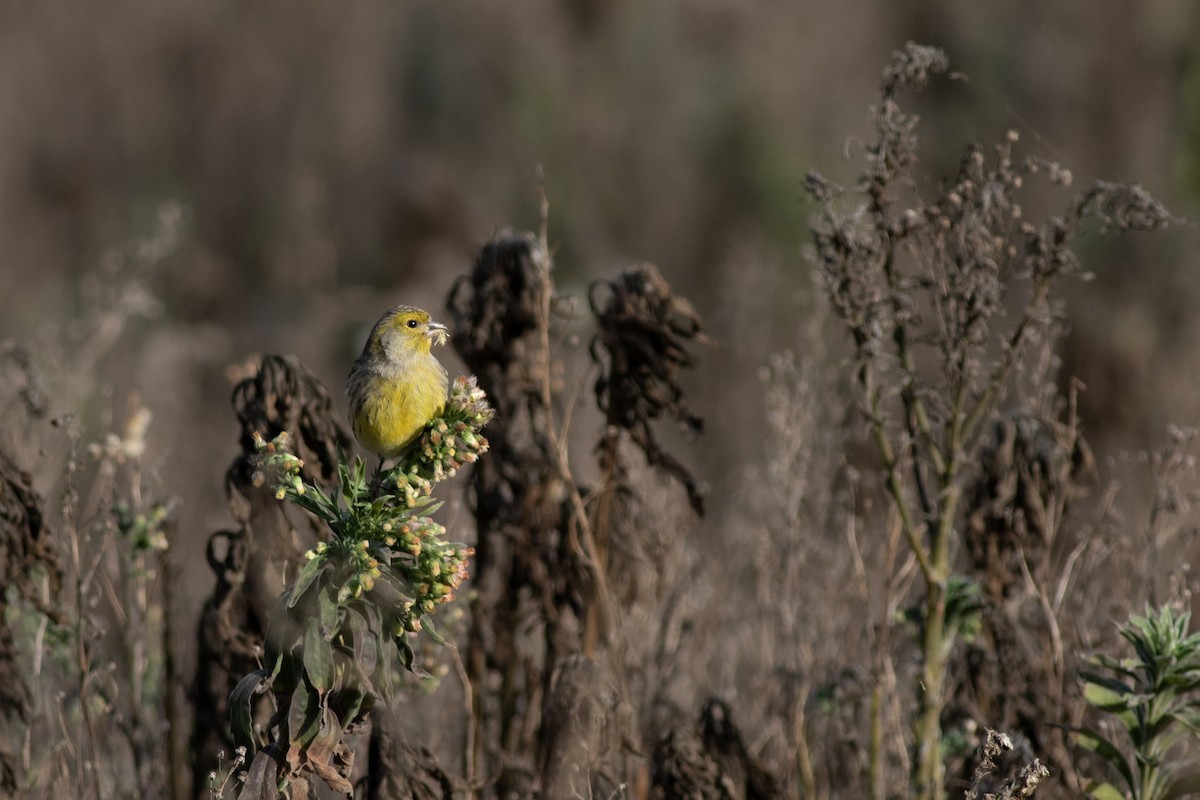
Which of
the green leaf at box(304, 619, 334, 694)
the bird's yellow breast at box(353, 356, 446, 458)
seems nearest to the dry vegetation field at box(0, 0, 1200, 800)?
the green leaf at box(304, 619, 334, 694)

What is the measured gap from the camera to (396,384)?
334cm

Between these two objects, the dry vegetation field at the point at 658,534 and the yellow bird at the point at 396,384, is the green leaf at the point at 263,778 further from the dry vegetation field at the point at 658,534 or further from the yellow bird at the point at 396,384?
the yellow bird at the point at 396,384

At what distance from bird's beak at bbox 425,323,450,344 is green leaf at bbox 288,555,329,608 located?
0.88 metres

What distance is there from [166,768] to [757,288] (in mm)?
6679

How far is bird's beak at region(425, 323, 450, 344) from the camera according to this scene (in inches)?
141

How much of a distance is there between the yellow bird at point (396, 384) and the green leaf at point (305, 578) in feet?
1.52

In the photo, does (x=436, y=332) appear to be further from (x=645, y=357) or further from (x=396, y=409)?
(x=645, y=357)

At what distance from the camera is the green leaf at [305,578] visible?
9.18ft

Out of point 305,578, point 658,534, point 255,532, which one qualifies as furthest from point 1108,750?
point 255,532

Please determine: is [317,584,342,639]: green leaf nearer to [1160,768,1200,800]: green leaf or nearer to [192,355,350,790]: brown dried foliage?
[192,355,350,790]: brown dried foliage

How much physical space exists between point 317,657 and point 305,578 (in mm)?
165

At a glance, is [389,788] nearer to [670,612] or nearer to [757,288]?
[670,612]

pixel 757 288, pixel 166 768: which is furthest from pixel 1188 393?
pixel 166 768

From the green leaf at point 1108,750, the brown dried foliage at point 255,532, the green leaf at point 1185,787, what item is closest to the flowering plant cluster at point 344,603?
the brown dried foliage at point 255,532
